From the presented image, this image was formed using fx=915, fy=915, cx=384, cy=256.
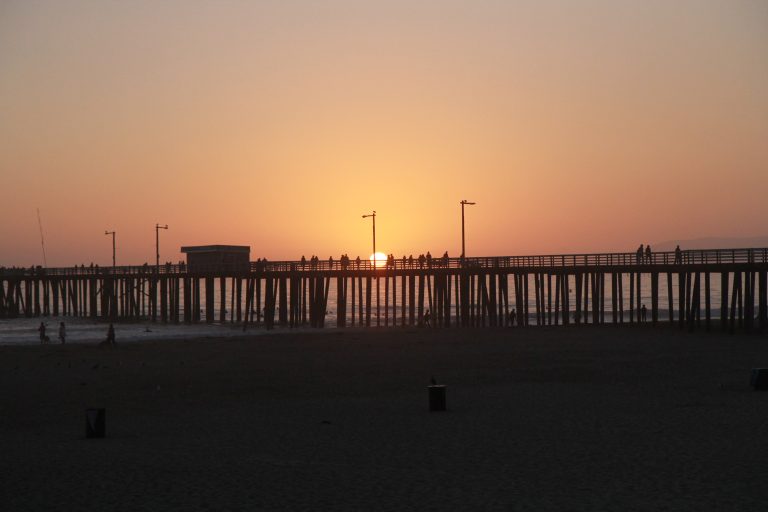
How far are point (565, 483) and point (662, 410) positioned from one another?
6325 mm

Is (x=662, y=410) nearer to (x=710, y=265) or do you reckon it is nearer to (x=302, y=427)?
(x=302, y=427)

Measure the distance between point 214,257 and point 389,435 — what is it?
48.4m

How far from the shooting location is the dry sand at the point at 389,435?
33.5 ft

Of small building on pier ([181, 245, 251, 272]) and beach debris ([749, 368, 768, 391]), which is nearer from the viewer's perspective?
beach debris ([749, 368, 768, 391])

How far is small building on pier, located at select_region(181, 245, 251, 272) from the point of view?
58.8 meters

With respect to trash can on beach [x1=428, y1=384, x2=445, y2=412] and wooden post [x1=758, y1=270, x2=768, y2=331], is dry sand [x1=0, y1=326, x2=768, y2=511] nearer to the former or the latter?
trash can on beach [x1=428, y1=384, x2=445, y2=412]

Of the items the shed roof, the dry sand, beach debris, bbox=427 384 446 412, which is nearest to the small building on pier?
the shed roof

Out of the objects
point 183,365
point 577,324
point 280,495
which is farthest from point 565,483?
point 577,324

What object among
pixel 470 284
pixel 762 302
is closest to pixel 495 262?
pixel 470 284

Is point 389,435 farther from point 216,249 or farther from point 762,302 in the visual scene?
point 216,249

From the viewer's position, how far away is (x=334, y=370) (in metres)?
25.8

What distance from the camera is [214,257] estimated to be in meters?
61.2

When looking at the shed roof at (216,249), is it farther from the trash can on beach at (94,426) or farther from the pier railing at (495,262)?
the trash can on beach at (94,426)

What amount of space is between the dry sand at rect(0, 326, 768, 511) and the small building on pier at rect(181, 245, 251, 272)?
30287 mm
